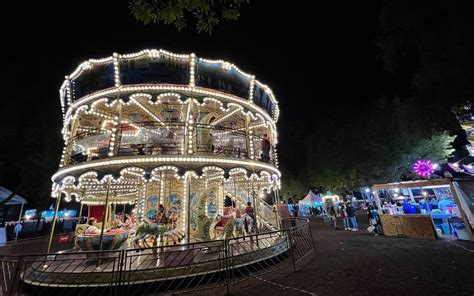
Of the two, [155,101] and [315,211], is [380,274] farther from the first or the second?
[315,211]

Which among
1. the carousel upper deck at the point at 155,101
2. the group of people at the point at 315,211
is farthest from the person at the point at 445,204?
the group of people at the point at 315,211

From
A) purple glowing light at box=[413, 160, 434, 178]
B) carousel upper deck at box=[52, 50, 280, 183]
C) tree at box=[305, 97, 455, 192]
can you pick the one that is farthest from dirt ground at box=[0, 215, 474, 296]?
tree at box=[305, 97, 455, 192]

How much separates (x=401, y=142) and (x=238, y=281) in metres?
18.9

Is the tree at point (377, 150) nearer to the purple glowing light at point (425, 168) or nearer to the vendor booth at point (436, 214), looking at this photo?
the purple glowing light at point (425, 168)

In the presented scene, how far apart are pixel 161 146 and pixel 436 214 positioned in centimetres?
1410

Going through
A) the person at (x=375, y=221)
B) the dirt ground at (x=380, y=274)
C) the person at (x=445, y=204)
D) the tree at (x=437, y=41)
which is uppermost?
the tree at (x=437, y=41)

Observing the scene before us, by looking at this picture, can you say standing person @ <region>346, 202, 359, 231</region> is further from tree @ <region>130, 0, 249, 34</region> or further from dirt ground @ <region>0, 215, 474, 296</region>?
tree @ <region>130, 0, 249, 34</region>

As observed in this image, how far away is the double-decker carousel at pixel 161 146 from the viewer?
8070 mm

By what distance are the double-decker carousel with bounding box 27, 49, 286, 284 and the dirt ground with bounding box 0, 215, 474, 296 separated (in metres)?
2.86

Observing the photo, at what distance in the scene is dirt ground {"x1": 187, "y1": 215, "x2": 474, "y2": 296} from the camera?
4.96 meters

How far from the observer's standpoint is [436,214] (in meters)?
11.5

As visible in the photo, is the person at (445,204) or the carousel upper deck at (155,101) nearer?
the carousel upper deck at (155,101)

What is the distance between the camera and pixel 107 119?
1177cm

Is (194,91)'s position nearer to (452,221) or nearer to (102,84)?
(102,84)
